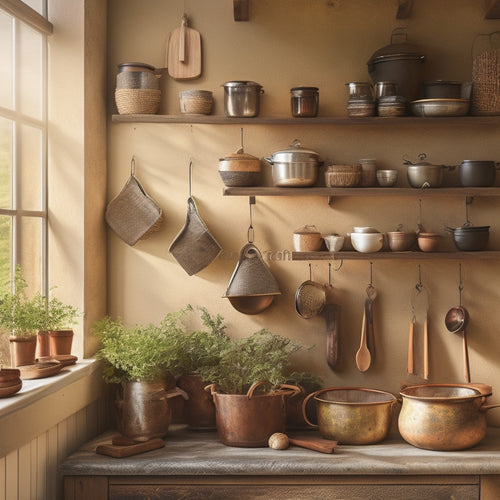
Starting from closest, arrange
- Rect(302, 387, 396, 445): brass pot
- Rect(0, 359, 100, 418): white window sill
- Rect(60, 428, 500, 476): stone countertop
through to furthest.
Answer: Rect(0, 359, 100, 418): white window sill < Rect(60, 428, 500, 476): stone countertop < Rect(302, 387, 396, 445): brass pot

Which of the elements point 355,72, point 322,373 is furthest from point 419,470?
point 355,72

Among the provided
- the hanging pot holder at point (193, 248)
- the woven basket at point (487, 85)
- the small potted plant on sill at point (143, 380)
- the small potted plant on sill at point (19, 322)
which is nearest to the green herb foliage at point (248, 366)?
the small potted plant on sill at point (143, 380)

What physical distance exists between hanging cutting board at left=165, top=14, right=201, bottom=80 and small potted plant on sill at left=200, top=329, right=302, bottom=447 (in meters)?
1.40

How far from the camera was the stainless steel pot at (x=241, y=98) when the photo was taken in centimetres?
338

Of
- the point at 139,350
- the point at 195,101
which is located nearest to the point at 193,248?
the point at 139,350

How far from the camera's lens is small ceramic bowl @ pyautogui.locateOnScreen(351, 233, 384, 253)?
11.0 ft

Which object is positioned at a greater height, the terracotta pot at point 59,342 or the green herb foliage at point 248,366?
the terracotta pot at point 59,342

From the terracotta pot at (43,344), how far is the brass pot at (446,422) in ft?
5.32

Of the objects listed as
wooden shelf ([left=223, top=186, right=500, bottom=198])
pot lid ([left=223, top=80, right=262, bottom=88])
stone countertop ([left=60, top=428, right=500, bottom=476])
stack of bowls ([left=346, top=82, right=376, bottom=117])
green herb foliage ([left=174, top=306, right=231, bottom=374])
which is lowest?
stone countertop ([left=60, top=428, right=500, bottom=476])

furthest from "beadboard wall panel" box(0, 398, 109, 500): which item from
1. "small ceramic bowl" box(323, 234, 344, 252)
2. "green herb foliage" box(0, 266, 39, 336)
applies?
"small ceramic bowl" box(323, 234, 344, 252)

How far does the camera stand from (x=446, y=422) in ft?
9.82

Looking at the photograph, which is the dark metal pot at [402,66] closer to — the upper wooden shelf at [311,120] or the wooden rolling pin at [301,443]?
the upper wooden shelf at [311,120]

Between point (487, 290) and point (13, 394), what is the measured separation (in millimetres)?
2293

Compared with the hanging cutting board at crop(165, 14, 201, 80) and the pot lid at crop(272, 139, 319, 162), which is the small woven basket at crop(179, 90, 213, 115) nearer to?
the hanging cutting board at crop(165, 14, 201, 80)
